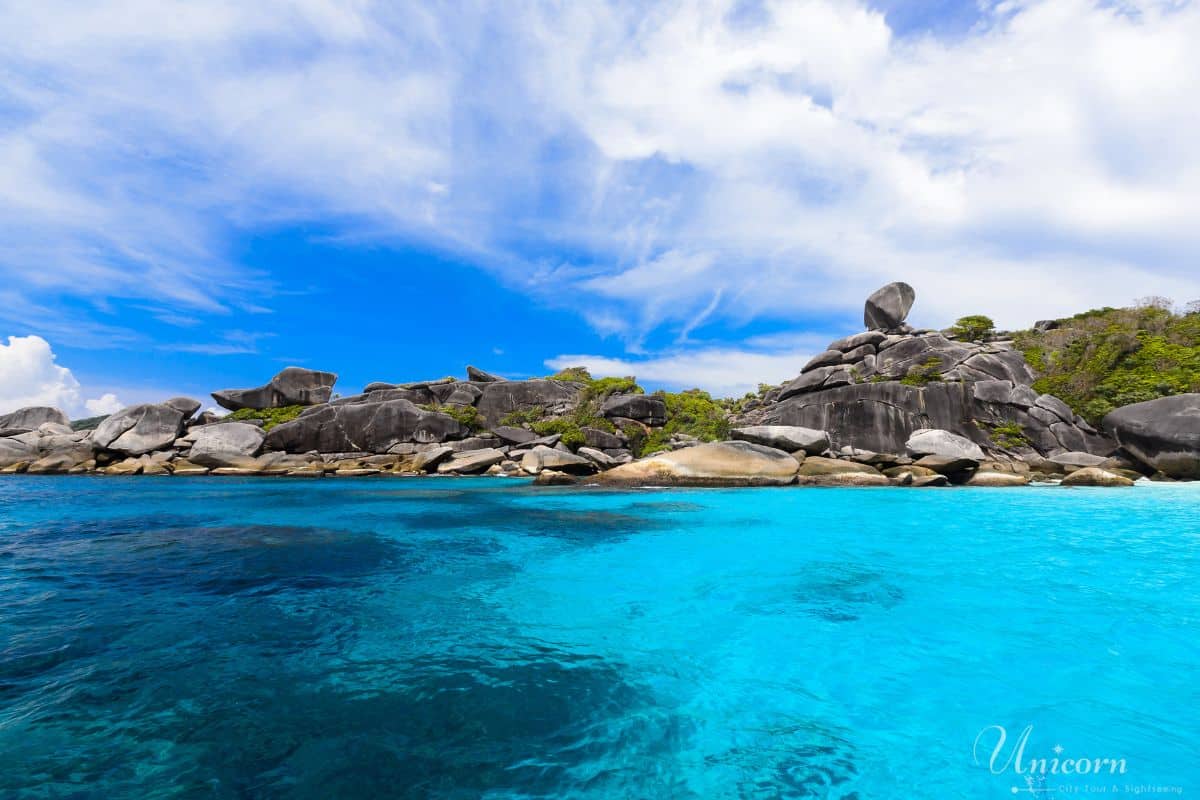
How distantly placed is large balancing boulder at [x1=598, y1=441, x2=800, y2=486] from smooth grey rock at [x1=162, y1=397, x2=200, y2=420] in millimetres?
28462

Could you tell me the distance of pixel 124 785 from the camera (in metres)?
2.38


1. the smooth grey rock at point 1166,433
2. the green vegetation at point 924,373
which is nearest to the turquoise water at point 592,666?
the smooth grey rock at point 1166,433

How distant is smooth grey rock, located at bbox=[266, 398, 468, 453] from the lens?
31.2 m

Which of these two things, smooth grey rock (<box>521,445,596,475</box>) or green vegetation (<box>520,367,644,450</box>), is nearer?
smooth grey rock (<box>521,445,596,475</box>)

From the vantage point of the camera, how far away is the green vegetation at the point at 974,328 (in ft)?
105

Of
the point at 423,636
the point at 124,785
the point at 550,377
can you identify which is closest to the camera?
the point at 124,785

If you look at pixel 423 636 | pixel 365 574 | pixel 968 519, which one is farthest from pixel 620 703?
pixel 968 519

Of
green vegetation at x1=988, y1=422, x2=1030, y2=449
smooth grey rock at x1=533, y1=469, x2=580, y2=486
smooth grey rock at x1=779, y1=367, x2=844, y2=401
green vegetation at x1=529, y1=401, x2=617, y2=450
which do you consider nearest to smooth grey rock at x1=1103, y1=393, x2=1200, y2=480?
green vegetation at x1=988, y1=422, x2=1030, y2=449

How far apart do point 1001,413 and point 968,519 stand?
18173 mm

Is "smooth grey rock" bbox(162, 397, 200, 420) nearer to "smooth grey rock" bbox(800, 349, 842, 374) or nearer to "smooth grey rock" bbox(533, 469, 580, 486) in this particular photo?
"smooth grey rock" bbox(533, 469, 580, 486)

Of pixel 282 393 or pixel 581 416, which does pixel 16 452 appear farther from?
pixel 581 416

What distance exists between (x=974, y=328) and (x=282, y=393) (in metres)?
47.9

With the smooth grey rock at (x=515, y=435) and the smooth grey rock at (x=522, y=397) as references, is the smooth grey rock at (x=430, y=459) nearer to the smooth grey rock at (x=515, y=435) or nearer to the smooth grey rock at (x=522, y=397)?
the smooth grey rock at (x=515, y=435)

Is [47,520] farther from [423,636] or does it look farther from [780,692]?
[780,692]
